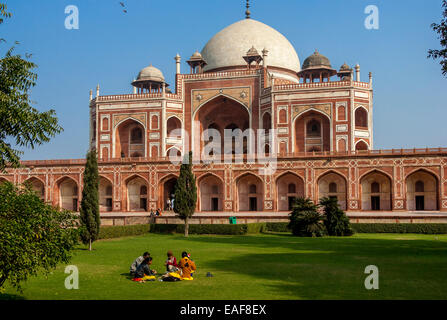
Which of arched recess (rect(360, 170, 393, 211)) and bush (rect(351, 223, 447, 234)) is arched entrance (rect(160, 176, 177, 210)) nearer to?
arched recess (rect(360, 170, 393, 211))

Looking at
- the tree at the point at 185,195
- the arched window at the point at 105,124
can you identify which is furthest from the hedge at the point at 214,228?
the arched window at the point at 105,124

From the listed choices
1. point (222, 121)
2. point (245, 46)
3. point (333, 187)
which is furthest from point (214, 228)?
point (245, 46)

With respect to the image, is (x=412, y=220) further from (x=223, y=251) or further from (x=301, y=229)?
(x=223, y=251)

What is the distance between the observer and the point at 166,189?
1505 inches

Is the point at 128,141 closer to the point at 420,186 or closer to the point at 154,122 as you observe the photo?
the point at 154,122

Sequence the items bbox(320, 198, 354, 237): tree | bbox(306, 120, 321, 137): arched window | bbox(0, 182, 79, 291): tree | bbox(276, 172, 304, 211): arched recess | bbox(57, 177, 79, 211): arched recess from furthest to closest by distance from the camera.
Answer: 1. bbox(306, 120, 321, 137): arched window
2. bbox(57, 177, 79, 211): arched recess
3. bbox(276, 172, 304, 211): arched recess
4. bbox(320, 198, 354, 237): tree
5. bbox(0, 182, 79, 291): tree

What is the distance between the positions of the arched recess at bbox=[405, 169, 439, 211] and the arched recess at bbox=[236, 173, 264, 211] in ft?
32.0

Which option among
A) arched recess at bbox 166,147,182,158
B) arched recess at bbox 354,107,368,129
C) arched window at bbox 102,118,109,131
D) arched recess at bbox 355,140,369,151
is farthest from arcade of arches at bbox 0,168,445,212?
arched recess at bbox 354,107,368,129

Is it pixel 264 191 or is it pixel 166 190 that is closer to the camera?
pixel 264 191

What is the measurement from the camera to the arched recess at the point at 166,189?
37.2m

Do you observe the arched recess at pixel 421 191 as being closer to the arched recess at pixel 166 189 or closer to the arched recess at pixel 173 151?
the arched recess at pixel 166 189

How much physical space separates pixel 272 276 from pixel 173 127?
32.8 meters

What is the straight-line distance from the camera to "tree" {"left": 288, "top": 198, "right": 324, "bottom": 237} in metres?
23.7

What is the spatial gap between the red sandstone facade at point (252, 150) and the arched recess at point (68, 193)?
0.08m
